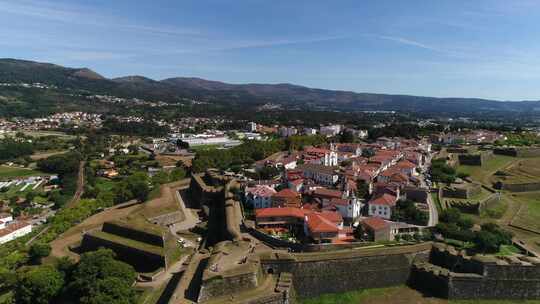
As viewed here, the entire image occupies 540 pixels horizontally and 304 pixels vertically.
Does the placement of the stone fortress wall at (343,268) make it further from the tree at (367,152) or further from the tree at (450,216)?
the tree at (367,152)

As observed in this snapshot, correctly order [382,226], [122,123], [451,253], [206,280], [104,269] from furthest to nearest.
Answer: [122,123]
[382,226]
[451,253]
[104,269]
[206,280]

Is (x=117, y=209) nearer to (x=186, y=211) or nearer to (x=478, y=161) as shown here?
(x=186, y=211)

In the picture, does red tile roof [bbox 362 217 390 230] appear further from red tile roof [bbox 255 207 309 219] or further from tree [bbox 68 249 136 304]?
tree [bbox 68 249 136 304]

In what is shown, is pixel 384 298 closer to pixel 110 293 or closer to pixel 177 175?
pixel 110 293

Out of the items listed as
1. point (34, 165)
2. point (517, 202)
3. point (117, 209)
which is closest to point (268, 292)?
point (117, 209)

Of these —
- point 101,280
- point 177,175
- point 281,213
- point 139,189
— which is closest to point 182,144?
point 177,175

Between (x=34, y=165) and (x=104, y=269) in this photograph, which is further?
(x=34, y=165)
